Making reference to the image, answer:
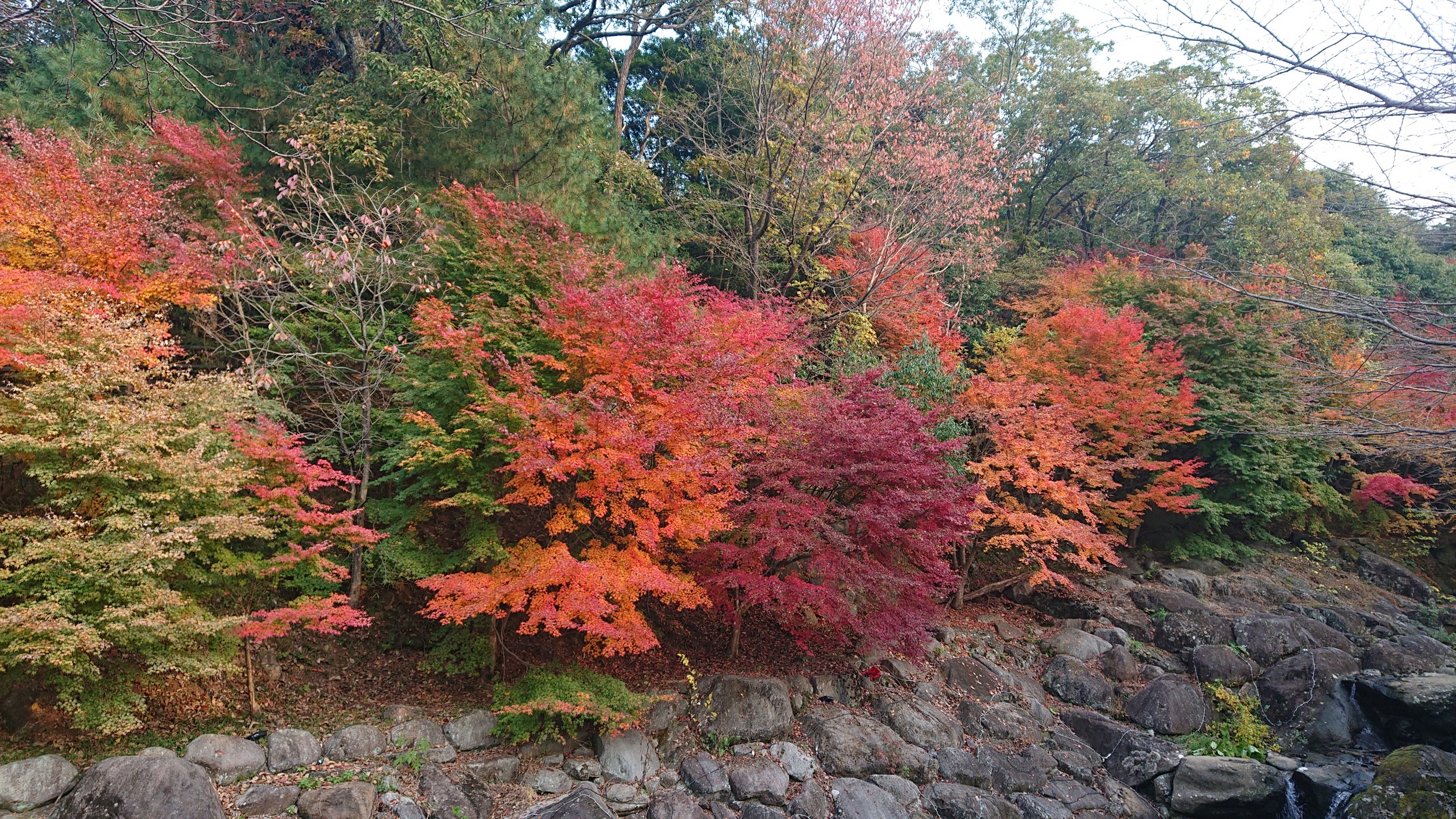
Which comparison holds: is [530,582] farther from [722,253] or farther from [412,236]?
[722,253]

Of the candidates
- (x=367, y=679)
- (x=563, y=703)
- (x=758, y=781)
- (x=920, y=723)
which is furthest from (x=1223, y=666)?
(x=367, y=679)

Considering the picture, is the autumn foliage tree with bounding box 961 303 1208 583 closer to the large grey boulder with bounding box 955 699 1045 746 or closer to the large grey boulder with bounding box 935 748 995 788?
the large grey boulder with bounding box 955 699 1045 746

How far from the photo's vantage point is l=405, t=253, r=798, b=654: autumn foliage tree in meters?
6.49

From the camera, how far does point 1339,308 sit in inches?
191

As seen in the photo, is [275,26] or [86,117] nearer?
[86,117]

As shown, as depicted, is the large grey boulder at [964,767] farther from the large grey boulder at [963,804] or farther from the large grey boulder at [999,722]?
the large grey boulder at [999,722]

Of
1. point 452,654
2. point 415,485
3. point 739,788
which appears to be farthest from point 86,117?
point 739,788

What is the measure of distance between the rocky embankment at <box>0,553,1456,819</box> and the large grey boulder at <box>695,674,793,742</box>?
2 centimetres

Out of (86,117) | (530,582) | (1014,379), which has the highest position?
(86,117)

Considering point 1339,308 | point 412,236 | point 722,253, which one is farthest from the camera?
point 722,253

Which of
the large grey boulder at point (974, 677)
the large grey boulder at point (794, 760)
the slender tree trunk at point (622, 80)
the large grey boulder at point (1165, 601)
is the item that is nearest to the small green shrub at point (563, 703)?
the large grey boulder at point (794, 760)

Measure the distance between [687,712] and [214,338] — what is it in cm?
844

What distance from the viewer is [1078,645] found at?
36.8 ft

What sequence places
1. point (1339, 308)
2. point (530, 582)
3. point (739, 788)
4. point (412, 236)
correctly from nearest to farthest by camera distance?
point (1339, 308), point (530, 582), point (739, 788), point (412, 236)
